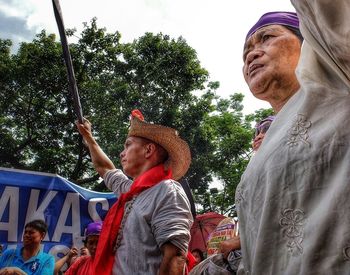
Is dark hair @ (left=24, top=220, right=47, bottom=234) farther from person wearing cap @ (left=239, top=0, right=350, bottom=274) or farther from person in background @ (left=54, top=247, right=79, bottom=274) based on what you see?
person wearing cap @ (left=239, top=0, right=350, bottom=274)

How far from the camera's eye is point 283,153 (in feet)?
3.09

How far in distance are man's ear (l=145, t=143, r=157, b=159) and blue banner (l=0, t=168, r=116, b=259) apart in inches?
90.6

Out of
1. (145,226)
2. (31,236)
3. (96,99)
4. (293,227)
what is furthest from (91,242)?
(96,99)

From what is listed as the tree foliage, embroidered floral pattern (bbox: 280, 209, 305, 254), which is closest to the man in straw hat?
embroidered floral pattern (bbox: 280, 209, 305, 254)

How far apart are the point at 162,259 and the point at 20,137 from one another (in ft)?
49.3

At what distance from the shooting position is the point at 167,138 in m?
3.20

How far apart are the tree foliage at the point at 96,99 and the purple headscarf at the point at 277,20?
13.2 metres

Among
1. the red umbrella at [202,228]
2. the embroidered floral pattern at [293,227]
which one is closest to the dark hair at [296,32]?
the embroidered floral pattern at [293,227]

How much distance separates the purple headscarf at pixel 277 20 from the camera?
1.57 metres

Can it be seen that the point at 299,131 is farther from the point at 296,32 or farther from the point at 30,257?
the point at 30,257

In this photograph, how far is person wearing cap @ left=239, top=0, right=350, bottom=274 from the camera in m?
0.78

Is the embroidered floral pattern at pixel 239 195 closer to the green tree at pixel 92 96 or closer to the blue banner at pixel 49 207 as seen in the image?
the blue banner at pixel 49 207

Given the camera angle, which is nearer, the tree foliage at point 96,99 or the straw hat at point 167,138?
the straw hat at point 167,138

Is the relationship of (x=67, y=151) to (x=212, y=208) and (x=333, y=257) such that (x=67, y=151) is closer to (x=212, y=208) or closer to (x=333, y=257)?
(x=212, y=208)
